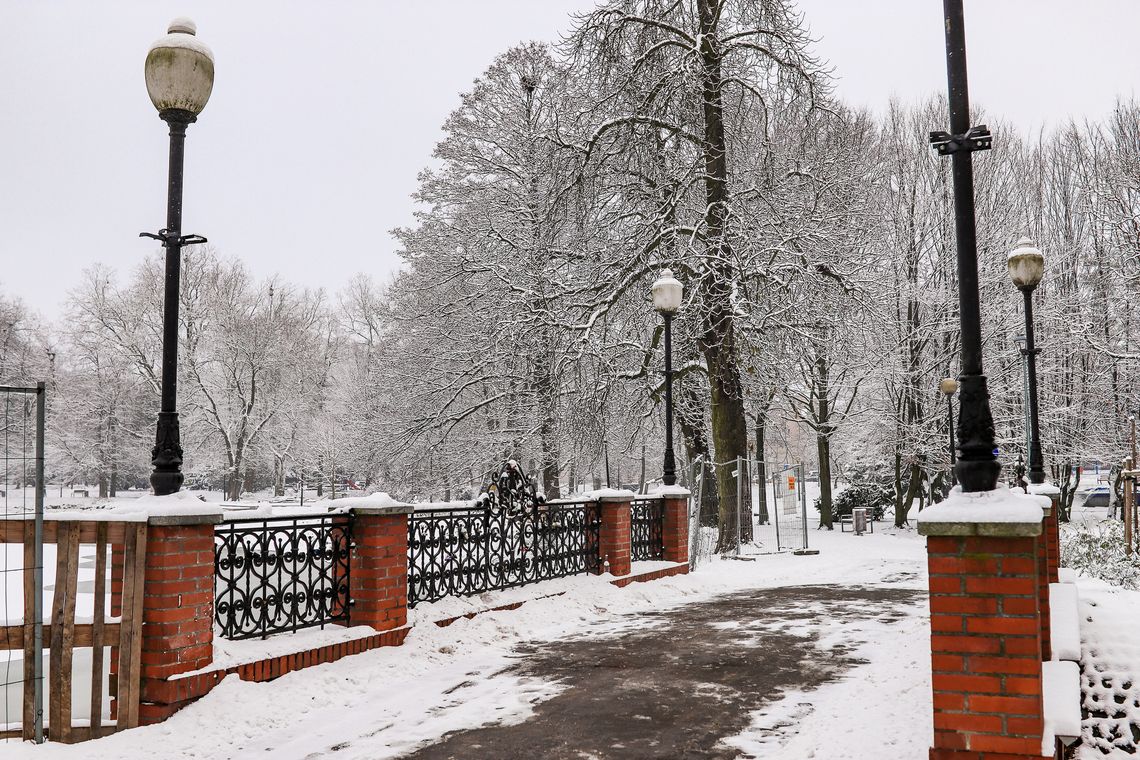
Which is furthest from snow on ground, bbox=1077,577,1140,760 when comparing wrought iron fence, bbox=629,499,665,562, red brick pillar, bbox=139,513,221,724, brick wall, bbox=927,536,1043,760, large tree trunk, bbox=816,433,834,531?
large tree trunk, bbox=816,433,834,531

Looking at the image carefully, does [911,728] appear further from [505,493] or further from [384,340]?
[384,340]

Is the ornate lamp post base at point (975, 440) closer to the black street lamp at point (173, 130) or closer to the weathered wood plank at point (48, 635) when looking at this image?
the black street lamp at point (173, 130)

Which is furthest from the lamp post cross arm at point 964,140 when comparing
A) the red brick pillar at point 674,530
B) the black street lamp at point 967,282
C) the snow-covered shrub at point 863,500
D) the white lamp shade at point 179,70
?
the snow-covered shrub at point 863,500

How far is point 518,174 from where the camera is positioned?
2228 cm

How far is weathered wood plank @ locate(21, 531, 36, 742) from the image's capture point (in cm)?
477

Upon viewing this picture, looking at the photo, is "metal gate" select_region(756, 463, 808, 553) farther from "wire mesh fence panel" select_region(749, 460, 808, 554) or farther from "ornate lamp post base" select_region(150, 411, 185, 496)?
"ornate lamp post base" select_region(150, 411, 185, 496)

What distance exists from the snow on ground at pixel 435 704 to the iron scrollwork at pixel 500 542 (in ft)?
1.00

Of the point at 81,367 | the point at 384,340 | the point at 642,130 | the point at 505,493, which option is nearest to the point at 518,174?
the point at 642,130

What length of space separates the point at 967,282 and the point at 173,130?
17.0 ft

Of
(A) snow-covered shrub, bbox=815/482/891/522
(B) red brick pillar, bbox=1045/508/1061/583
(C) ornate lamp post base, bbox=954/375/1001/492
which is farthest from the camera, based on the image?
(A) snow-covered shrub, bbox=815/482/891/522

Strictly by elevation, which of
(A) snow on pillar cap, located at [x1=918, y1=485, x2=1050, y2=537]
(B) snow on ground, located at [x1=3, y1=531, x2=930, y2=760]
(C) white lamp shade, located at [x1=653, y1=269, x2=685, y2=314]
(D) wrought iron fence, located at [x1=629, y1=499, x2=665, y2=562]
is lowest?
(B) snow on ground, located at [x1=3, y1=531, x2=930, y2=760]

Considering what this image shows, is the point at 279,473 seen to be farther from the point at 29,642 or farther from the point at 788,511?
the point at 29,642

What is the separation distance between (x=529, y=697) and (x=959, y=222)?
A: 399 centimetres

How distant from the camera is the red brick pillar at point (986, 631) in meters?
3.35
